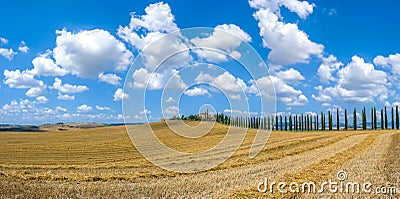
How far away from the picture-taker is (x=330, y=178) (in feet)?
50.8

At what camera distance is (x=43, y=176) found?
19.9 meters

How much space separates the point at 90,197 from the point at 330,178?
9232mm

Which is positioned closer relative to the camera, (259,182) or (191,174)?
(259,182)

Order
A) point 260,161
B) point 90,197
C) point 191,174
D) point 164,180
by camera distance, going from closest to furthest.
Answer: point 90,197 → point 164,180 → point 191,174 → point 260,161

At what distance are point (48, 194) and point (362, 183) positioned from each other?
11497 millimetres

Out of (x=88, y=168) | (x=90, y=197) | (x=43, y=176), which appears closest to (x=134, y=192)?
(x=90, y=197)

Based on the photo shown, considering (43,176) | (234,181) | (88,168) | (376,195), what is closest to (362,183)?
(376,195)

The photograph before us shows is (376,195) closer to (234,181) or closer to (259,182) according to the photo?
(259,182)

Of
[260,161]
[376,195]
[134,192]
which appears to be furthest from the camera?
[260,161]

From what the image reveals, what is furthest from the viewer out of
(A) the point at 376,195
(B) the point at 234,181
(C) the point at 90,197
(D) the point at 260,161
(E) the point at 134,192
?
(D) the point at 260,161

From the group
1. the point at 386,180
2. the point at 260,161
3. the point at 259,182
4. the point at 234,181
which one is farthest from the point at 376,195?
the point at 260,161

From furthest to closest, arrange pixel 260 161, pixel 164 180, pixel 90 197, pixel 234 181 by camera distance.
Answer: pixel 260 161 → pixel 164 180 → pixel 234 181 → pixel 90 197

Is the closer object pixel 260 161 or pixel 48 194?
pixel 48 194

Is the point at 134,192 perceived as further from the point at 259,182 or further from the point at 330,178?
the point at 330,178
